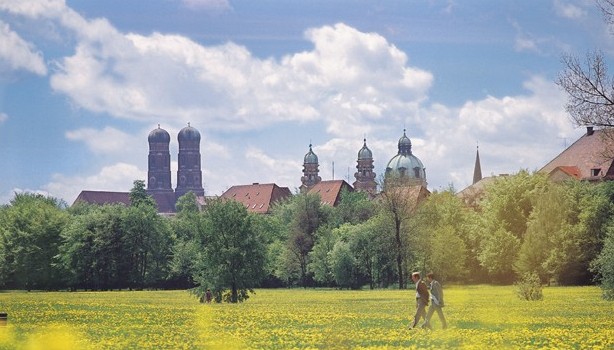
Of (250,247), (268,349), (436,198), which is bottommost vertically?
(268,349)

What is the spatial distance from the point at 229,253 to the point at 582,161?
85117 millimetres

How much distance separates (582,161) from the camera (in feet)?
450

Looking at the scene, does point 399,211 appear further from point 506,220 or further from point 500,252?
point 506,220

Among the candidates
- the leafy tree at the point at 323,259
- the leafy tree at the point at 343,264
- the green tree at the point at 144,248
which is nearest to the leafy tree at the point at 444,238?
the leafy tree at the point at 343,264

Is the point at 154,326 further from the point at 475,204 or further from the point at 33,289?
the point at 475,204

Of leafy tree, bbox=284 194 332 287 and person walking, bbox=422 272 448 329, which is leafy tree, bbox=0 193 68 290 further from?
person walking, bbox=422 272 448 329

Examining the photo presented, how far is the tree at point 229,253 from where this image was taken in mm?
63312

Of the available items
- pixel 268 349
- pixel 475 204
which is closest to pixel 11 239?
pixel 475 204

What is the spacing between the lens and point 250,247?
211 ft

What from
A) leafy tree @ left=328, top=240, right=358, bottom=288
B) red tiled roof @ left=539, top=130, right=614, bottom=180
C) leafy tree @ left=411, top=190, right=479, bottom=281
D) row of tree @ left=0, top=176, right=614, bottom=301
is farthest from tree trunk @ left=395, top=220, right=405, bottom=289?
red tiled roof @ left=539, top=130, right=614, bottom=180

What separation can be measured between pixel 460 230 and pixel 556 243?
21.4 meters

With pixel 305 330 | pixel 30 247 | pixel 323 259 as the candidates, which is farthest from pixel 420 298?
pixel 30 247

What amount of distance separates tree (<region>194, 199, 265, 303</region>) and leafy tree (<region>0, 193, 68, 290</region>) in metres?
51.1

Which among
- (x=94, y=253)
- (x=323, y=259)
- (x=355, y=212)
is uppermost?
(x=355, y=212)
